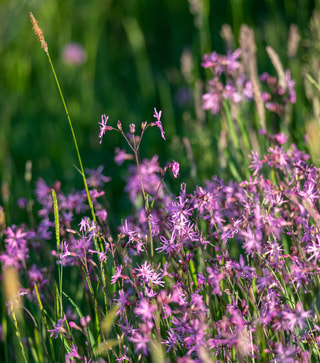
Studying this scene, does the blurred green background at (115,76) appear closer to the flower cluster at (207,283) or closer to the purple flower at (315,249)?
the flower cluster at (207,283)

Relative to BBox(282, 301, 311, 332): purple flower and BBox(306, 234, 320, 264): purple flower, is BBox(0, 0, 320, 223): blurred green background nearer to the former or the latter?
BBox(306, 234, 320, 264): purple flower

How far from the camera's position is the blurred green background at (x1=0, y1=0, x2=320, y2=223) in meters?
3.77

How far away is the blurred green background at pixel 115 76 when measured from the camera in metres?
3.77

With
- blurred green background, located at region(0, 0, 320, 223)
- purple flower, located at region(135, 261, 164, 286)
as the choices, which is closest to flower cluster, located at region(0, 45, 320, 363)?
purple flower, located at region(135, 261, 164, 286)

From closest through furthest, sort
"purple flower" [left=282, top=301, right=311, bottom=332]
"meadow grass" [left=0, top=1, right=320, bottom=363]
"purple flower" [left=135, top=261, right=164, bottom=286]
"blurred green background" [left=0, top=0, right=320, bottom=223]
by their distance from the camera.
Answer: "purple flower" [left=282, top=301, right=311, bottom=332] → "meadow grass" [left=0, top=1, right=320, bottom=363] → "purple flower" [left=135, top=261, right=164, bottom=286] → "blurred green background" [left=0, top=0, right=320, bottom=223]

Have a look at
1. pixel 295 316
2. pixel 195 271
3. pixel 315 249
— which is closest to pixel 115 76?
pixel 195 271

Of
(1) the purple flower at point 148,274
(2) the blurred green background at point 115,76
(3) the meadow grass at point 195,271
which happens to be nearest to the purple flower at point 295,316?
(3) the meadow grass at point 195,271

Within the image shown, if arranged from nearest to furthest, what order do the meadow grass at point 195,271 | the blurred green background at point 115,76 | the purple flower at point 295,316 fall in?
1. the purple flower at point 295,316
2. the meadow grass at point 195,271
3. the blurred green background at point 115,76

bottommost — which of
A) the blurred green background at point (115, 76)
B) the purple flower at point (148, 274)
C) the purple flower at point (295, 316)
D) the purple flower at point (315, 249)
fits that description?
the purple flower at point (295, 316)

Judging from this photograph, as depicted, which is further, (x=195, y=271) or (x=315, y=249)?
(x=195, y=271)

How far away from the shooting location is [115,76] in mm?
5840

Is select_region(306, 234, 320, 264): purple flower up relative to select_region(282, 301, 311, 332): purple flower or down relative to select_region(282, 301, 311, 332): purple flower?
up

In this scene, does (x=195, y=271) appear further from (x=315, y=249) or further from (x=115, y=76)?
(x=115, y=76)

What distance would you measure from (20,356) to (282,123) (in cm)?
180
